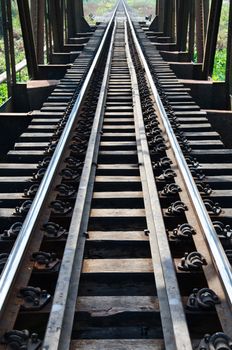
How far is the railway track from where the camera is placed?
7.69 ft

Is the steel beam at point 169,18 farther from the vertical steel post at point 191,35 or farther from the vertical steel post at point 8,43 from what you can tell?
the vertical steel post at point 8,43

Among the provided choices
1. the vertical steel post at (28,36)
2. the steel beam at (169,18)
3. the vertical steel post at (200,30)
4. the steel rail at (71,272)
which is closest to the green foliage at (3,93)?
the vertical steel post at (28,36)

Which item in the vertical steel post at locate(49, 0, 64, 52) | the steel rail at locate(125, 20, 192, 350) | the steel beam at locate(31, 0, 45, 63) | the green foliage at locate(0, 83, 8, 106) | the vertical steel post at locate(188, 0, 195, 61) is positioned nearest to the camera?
the steel rail at locate(125, 20, 192, 350)

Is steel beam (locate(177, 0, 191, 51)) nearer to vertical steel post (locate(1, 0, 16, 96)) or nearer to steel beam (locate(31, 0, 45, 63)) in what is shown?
steel beam (locate(31, 0, 45, 63))

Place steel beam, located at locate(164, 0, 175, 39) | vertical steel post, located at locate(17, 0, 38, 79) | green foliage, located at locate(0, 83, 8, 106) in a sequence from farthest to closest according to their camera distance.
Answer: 1. steel beam, located at locate(164, 0, 175, 39)
2. green foliage, located at locate(0, 83, 8, 106)
3. vertical steel post, located at locate(17, 0, 38, 79)

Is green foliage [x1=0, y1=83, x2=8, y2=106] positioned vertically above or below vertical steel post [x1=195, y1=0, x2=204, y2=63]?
below

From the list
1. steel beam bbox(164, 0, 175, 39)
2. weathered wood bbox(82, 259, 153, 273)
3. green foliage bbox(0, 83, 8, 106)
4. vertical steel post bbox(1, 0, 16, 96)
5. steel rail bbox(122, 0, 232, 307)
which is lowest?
weathered wood bbox(82, 259, 153, 273)

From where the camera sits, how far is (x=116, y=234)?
126 inches

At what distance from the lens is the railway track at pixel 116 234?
2344 mm

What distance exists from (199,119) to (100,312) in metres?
3.66

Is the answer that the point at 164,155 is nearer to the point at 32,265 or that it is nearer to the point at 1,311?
the point at 32,265

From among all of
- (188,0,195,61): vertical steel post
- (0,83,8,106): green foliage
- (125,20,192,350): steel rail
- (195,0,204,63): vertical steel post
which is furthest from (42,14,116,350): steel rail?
(188,0,195,61): vertical steel post

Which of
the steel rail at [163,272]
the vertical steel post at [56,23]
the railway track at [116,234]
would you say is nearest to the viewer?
the steel rail at [163,272]

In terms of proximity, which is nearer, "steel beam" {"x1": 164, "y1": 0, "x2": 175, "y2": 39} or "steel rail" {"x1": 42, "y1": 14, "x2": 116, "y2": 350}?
"steel rail" {"x1": 42, "y1": 14, "x2": 116, "y2": 350}
